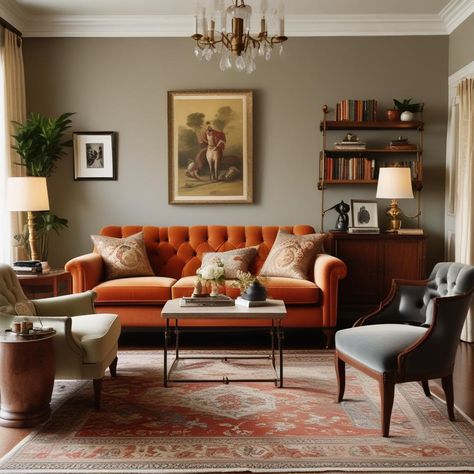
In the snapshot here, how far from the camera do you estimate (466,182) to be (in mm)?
5145

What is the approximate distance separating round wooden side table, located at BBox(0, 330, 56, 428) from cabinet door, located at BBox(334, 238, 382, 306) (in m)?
3.21

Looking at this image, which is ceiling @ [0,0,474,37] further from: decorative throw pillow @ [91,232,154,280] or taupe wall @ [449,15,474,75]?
decorative throw pillow @ [91,232,154,280]

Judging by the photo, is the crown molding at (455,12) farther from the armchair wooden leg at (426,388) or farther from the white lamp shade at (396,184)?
the armchair wooden leg at (426,388)

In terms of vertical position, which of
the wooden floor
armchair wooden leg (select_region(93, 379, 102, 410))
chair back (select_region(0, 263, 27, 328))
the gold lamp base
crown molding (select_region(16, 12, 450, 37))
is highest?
crown molding (select_region(16, 12, 450, 37))

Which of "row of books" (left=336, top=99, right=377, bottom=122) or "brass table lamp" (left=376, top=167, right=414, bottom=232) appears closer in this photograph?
"brass table lamp" (left=376, top=167, right=414, bottom=232)

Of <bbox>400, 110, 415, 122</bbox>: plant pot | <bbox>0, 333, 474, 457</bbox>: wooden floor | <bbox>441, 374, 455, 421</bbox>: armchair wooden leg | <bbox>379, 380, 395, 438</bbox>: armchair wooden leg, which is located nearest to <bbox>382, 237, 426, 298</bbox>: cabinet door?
<bbox>0, 333, 474, 457</bbox>: wooden floor

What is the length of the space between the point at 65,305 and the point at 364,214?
3245mm

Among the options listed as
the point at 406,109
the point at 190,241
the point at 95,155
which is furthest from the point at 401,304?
the point at 95,155

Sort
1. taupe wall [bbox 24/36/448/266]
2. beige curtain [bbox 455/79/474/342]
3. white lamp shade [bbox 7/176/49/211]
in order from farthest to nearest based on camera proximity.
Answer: taupe wall [bbox 24/36/448/266], beige curtain [bbox 455/79/474/342], white lamp shade [bbox 7/176/49/211]

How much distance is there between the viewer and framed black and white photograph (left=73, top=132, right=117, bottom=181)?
20.0 ft

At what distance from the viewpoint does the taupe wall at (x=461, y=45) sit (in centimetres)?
539

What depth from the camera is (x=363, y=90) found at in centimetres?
607

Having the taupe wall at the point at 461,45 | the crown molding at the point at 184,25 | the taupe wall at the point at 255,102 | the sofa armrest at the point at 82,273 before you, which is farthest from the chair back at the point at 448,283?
the crown molding at the point at 184,25

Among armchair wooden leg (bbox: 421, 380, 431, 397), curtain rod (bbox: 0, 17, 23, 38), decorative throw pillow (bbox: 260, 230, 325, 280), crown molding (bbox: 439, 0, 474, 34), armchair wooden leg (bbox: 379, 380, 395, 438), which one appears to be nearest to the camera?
armchair wooden leg (bbox: 379, 380, 395, 438)
